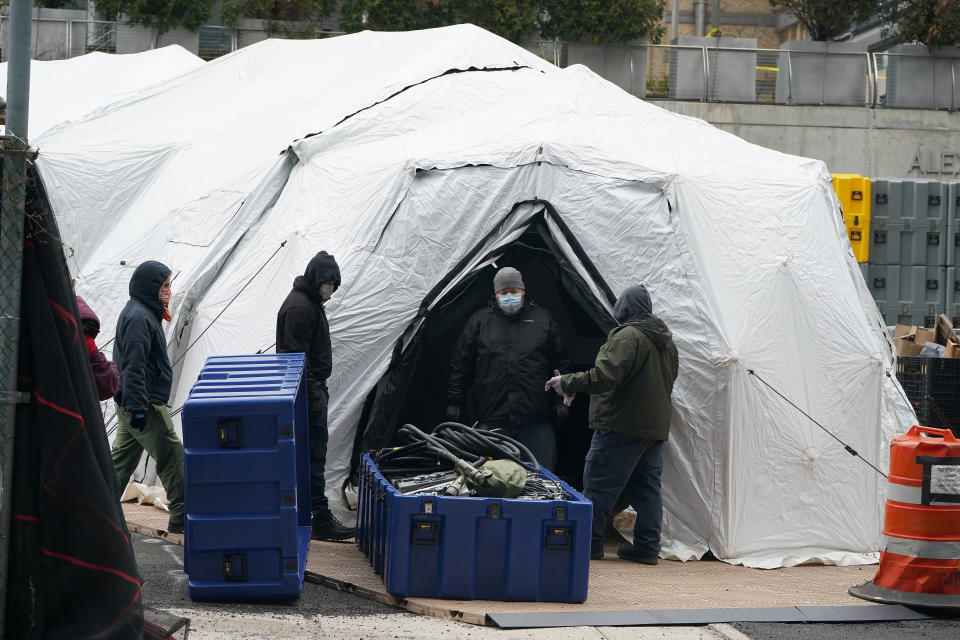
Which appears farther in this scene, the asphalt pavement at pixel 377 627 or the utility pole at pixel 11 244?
the asphalt pavement at pixel 377 627

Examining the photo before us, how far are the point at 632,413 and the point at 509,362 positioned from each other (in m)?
1.05

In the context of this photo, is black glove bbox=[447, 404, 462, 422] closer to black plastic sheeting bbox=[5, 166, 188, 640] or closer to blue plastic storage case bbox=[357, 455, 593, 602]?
blue plastic storage case bbox=[357, 455, 593, 602]

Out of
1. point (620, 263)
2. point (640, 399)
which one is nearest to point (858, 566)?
point (640, 399)

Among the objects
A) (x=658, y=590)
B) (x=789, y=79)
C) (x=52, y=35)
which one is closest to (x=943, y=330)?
(x=658, y=590)

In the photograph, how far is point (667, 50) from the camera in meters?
19.4

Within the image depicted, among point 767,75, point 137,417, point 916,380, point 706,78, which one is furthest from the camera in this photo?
point 767,75

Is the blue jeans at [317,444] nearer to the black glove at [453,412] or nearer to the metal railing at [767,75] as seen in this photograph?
the black glove at [453,412]

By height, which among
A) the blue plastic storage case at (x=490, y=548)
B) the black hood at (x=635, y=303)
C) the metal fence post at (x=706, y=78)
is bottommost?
the blue plastic storage case at (x=490, y=548)

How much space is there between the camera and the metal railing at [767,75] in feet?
62.8

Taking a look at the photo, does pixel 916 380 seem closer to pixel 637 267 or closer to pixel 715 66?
pixel 637 267

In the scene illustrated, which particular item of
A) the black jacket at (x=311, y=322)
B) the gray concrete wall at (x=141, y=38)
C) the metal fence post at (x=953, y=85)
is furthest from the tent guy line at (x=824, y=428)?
the gray concrete wall at (x=141, y=38)

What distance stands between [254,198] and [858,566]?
18.2ft

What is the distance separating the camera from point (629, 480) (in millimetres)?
7363

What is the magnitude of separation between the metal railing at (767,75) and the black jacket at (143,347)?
1311 centimetres
